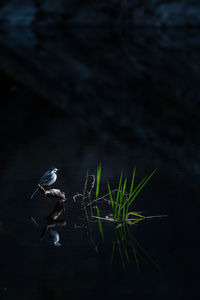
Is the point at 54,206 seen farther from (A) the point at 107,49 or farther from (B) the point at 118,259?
(A) the point at 107,49

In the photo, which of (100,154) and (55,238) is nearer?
(55,238)

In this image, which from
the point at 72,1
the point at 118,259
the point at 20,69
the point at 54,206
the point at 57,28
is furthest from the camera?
the point at 57,28

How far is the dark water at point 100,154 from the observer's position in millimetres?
5004

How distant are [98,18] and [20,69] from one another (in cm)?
1991

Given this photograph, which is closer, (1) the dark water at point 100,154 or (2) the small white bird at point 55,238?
(1) the dark water at point 100,154

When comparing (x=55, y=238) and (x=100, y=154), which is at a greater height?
(x=100, y=154)

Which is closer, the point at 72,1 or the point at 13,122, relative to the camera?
the point at 13,122

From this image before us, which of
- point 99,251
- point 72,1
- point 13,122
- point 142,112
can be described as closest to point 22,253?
point 99,251

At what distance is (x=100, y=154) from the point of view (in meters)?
10.2

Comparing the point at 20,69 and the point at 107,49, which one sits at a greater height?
the point at 107,49

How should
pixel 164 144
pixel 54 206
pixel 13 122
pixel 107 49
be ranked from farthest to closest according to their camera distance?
pixel 107 49 → pixel 13 122 → pixel 164 144 → pixel 54 206

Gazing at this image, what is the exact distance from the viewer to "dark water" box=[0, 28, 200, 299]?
5.00 meters

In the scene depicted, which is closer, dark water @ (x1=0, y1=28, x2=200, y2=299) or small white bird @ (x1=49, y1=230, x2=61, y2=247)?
dark water @ (x1=0, y1=28, x2=200, y2=299)

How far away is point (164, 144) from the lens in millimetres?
10516
